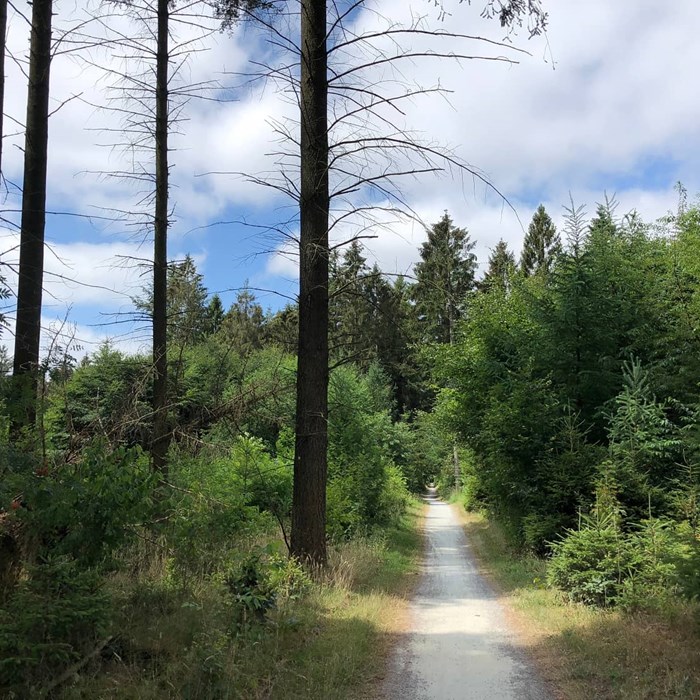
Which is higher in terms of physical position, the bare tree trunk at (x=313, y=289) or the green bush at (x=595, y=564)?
the bare tree trunk at (x=313, y=289)

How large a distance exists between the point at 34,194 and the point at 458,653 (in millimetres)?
8902

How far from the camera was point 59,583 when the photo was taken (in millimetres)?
4746

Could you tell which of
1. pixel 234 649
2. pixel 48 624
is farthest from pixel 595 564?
pixel 48 624

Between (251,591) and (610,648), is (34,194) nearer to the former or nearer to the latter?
(251,591)

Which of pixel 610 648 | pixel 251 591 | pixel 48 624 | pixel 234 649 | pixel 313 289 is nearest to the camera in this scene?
pixel 48 624

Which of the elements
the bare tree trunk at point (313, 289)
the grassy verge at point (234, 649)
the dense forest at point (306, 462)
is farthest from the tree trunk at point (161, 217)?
the grassy verge at point (234, 649)

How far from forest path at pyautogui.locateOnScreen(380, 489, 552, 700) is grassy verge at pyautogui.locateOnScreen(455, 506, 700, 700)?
1.01ft

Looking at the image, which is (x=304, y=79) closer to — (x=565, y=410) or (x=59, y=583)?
(x=59, y=583)

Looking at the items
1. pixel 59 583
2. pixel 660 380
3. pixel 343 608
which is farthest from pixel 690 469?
pixel 59 583

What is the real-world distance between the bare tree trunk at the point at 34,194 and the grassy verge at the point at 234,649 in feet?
14.2

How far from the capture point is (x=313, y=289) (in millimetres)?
9453

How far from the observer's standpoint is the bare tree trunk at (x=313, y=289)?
9.30m

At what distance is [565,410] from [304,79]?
→ 9.18 metres

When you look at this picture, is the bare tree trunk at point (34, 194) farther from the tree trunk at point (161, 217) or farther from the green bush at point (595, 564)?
the green bush at point (595, 564)
